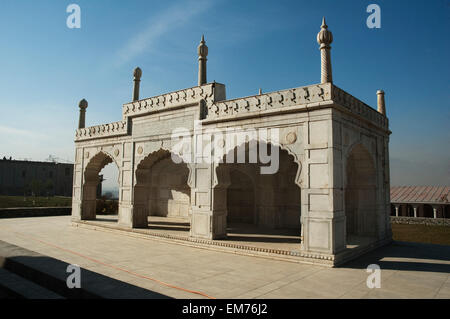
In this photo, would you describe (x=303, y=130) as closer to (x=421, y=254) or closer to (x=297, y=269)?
(x=297, y=269)

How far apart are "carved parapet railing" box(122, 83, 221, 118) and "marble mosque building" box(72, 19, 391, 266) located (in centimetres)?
5

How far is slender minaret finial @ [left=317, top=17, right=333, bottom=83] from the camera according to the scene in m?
9.36

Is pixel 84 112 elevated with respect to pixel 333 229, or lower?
elevated

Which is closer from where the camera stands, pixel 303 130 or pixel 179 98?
pixel 303 130

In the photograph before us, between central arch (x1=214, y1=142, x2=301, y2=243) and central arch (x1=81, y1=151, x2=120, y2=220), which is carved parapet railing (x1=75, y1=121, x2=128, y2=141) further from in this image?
central arch (x1=214, y1=142, x2=301, y2=243)

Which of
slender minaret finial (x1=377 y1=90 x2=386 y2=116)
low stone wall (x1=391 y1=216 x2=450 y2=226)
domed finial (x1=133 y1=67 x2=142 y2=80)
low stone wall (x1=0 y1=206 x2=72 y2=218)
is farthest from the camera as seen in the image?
low stone wall (x1=391 y1=216 x2=450 y2=226)

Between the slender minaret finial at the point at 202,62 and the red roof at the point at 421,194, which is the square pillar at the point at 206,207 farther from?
the red roof at the point at 421,194

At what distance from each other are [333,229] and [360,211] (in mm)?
4380

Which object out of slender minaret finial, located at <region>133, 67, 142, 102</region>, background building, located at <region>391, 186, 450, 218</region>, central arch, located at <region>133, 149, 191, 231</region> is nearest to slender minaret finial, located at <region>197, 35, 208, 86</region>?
slender minaret finial, located at <region>133, 67, 142, 102</region>

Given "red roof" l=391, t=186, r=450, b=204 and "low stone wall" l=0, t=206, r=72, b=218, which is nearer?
"low stone wall" l=0, t=206, r=72, b=218

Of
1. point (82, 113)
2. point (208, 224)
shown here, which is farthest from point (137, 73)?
point (208, 224)

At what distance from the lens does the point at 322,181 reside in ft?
29.5

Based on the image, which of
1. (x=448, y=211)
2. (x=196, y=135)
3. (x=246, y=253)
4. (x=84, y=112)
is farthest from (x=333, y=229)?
(x=448, y=211)

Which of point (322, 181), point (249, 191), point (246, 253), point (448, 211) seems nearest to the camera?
point (322, 181)
